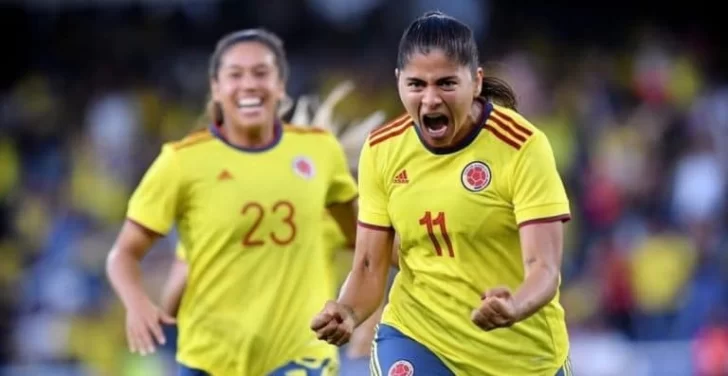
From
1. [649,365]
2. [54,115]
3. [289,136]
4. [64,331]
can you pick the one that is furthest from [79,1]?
[289,136]

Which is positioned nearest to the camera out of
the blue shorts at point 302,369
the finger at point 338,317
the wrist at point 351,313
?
the finger at point 338,317

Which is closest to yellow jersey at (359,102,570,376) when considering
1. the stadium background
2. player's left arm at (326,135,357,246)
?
player's left arm at (326,135,357,246)

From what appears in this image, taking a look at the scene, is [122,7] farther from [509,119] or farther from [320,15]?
[509,119]

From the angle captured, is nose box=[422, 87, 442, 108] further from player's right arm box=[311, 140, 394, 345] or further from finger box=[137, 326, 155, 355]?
finger box=[137, 326, 155, 355]

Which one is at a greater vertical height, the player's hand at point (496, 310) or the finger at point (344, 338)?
the player's hand at point (496, 310)

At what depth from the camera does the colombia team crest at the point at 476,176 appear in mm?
5844

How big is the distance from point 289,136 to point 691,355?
250 inches

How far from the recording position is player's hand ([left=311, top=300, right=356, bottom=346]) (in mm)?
5754

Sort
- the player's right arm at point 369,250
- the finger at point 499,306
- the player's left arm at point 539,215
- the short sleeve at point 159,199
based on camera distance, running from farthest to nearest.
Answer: the short sleeve at point 159,199, the player's right arm at point 369,250, the player's left arm at point 539,215, the finger at point 499,306

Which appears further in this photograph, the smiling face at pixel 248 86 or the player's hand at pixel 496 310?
the smiling face at pixel 248 86

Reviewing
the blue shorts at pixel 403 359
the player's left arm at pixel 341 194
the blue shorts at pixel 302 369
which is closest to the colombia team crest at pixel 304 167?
the player's left arm at pixel 341 194

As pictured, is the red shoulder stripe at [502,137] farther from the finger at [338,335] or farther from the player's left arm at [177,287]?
the player's left arm at [177,287]

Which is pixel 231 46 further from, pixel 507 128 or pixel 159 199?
pixel 507 128

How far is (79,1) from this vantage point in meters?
20.8
